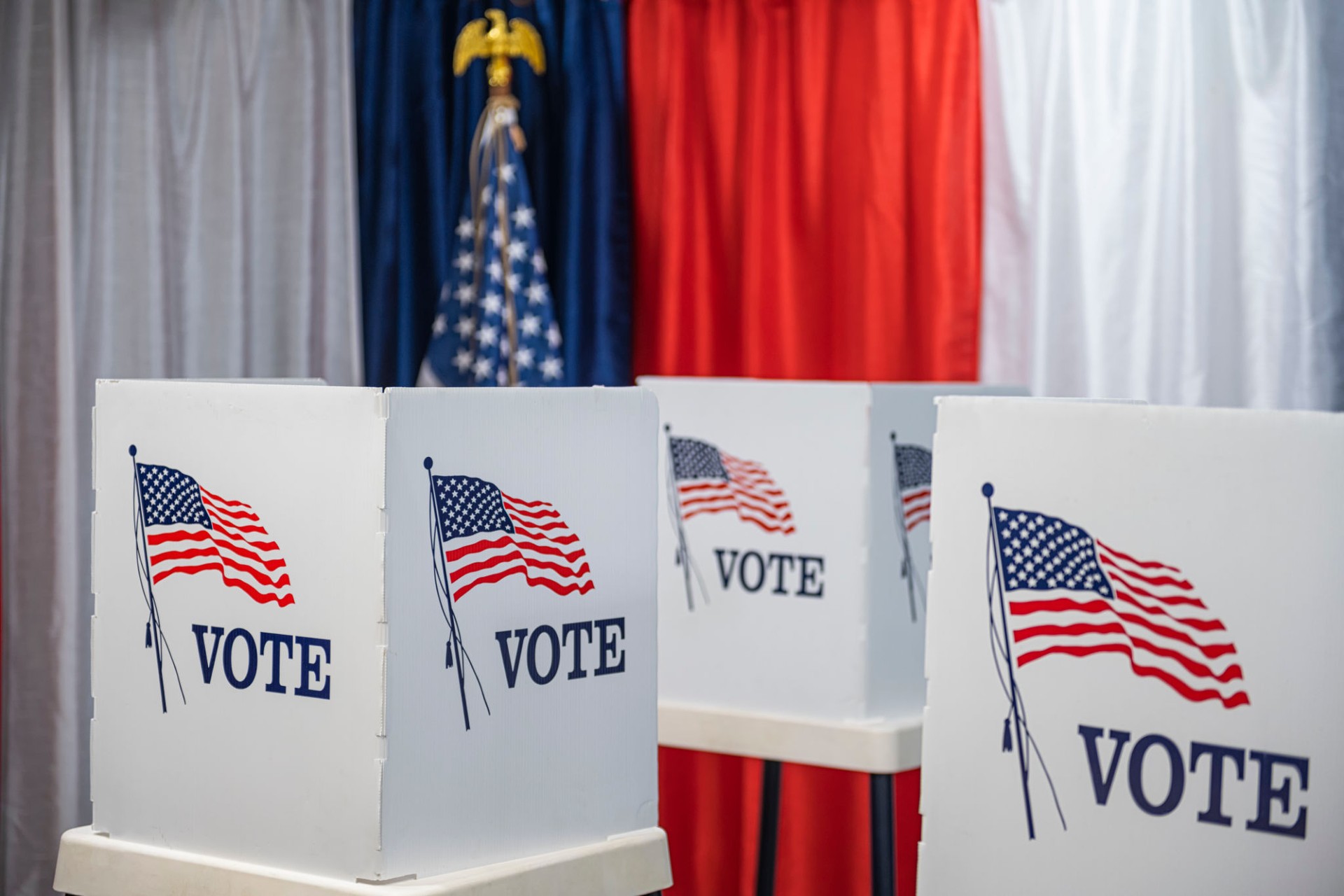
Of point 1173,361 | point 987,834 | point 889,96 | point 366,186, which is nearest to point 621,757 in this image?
point 987,834

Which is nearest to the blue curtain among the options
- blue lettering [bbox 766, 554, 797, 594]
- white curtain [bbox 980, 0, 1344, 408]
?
white curtain [bbox 980, 0, 1344, 408]

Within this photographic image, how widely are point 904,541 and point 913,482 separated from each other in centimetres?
7

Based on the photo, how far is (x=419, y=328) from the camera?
2.68 metres

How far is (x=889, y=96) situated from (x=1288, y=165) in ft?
2.24

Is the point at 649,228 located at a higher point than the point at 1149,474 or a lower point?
higher

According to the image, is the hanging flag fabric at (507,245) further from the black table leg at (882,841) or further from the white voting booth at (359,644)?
the white voting booth at (359,644)

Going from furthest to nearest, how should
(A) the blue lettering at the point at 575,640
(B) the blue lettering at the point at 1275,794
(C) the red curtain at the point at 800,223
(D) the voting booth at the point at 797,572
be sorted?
(C) the red curtain at the point at 800,223, (D) the voting booth at the point at 797,572, (A) the blue lettering at the point at 575,640, (B) the blue lettering at the point at 1275,794

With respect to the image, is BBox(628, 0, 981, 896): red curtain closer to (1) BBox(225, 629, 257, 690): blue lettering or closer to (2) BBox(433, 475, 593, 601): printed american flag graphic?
(2) BBox(433, 475, 593, 601): printed american flag graphic

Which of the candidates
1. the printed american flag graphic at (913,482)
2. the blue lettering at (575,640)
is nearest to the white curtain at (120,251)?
the printed american flag graphic at (913,482)

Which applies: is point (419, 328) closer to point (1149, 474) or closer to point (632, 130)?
point (632, 130)

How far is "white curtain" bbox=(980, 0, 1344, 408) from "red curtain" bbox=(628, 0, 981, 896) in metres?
0.08

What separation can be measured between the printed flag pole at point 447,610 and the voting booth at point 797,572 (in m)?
0.61

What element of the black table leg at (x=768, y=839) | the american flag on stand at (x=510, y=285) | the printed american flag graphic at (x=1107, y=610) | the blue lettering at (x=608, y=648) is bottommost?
the black table leg at (x=768, y=839)

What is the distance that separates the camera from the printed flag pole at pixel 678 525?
1610mm
